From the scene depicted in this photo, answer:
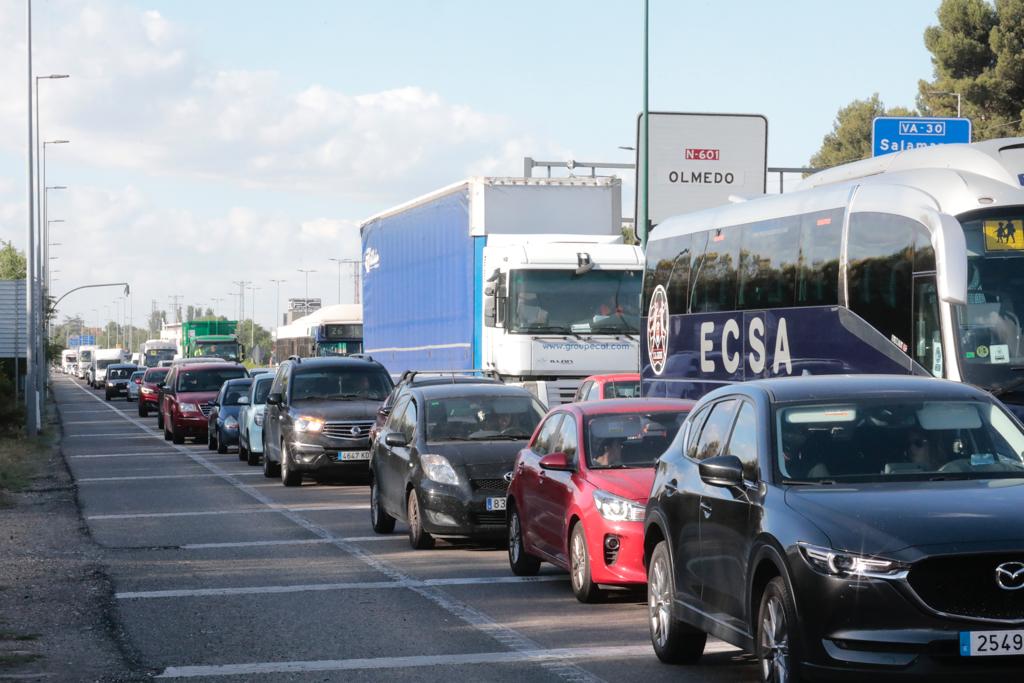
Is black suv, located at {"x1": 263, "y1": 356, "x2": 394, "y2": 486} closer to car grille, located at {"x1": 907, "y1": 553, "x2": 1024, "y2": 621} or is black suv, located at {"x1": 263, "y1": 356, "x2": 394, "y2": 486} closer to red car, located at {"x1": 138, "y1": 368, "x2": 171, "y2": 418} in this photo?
car grille, located at {"x1": 907, "y1": 553, "x2": 1024, "y2": 621}

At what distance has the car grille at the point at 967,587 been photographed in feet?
23.7

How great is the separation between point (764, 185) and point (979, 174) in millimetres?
20034

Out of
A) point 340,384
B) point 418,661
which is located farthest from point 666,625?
point 340,384

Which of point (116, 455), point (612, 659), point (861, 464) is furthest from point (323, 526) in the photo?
point (116, 455)

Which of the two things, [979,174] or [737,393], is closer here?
[737,393]

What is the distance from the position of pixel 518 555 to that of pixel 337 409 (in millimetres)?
11862

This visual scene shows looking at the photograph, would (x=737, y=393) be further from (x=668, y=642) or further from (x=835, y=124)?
(x=835, y=124)

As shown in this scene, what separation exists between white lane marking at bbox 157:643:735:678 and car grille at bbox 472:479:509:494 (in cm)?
539

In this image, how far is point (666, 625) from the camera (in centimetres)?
964

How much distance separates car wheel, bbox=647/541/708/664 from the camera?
9516 millimetres

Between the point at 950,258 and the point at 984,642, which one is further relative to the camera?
the point at 950,258

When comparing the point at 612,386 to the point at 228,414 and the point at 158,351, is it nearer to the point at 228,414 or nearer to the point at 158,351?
the point at 228,414

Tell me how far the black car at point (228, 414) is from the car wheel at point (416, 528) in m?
19.3

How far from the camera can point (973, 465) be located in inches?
331
